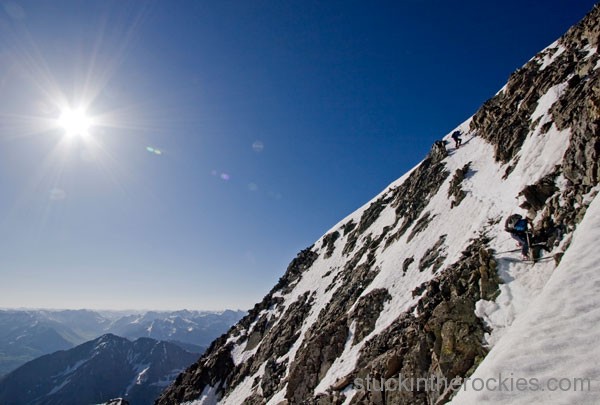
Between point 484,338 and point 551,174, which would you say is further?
point 551,174

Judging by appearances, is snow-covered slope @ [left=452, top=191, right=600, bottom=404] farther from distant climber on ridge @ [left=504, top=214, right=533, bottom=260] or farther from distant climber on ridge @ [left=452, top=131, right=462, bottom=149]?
distant climber on ridge @ [left=452, top=131, right=462, bottom=149]

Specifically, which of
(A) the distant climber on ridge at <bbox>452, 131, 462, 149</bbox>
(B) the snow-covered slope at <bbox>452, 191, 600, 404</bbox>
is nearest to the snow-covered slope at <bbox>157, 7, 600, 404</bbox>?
(B) the snow-covered slope at <bbox>452, 191, 600, 404</bbox>

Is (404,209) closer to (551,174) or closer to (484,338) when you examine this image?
(551,174)

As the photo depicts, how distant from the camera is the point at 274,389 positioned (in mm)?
32781

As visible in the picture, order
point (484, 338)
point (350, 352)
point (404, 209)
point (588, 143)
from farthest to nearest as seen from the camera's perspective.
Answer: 1. point (404, 209)
2. point (350, 352)
3. point (588, 143)
4. point (484, 338)

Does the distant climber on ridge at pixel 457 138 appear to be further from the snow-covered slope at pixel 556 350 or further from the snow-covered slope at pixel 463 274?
the snow-covered slope at pixel 556 350

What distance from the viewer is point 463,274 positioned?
18.5m

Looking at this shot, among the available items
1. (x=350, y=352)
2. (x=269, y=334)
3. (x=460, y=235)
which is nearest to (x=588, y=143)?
(x=460, y=235)

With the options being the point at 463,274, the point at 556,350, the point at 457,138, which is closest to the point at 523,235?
the point at 463,274

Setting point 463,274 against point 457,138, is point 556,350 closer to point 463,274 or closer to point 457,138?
point 463,274

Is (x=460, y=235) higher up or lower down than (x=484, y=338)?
higher up

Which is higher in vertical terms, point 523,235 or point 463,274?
point 523,235

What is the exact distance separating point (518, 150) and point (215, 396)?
4780cm

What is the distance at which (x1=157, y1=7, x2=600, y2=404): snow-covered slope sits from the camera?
13.5 m
